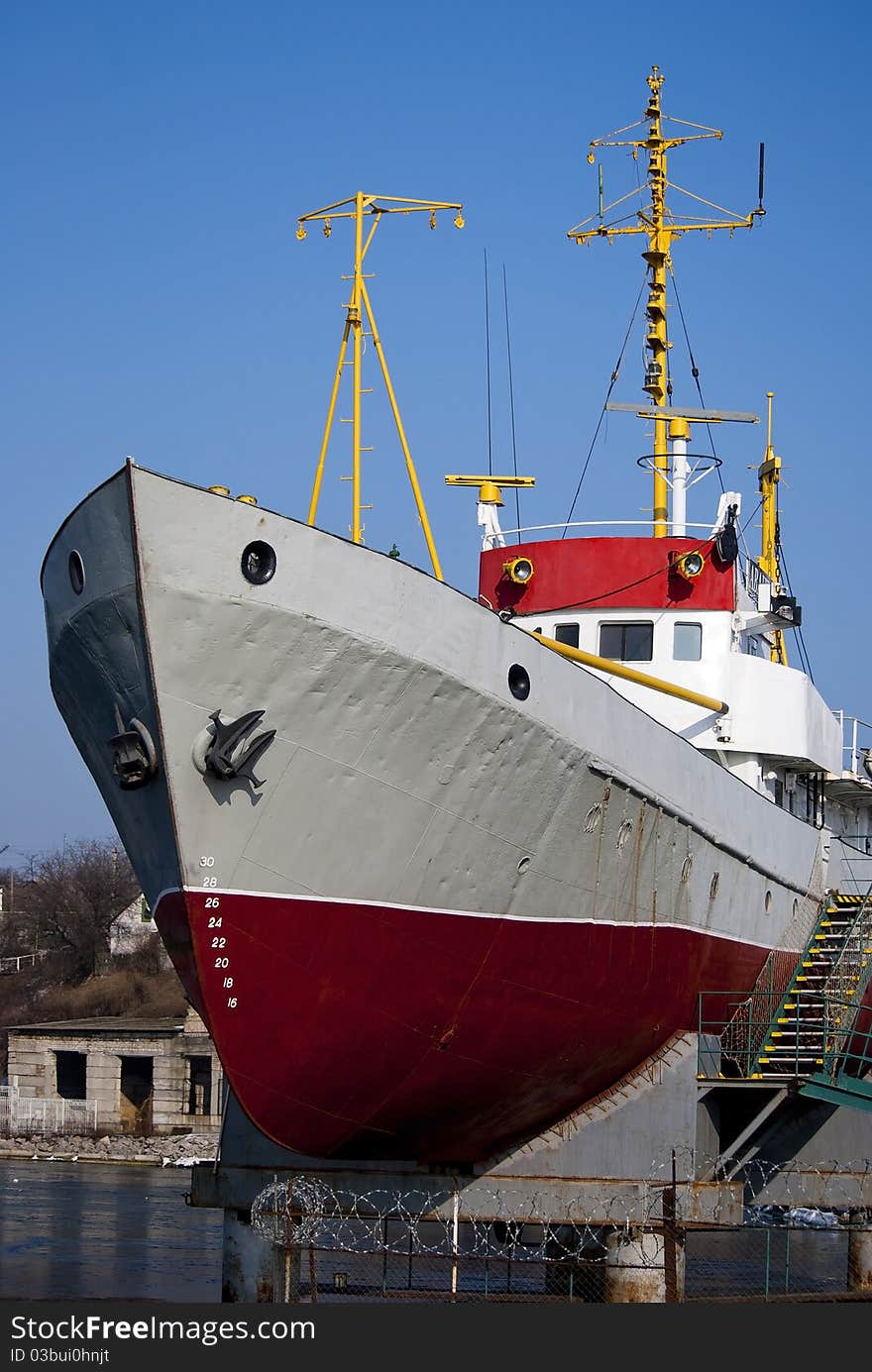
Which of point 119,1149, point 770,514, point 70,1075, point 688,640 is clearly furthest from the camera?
point 70,1075

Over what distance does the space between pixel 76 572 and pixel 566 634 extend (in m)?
8.67

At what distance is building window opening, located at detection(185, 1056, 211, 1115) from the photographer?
52812 millimetres

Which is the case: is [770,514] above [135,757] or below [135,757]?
above

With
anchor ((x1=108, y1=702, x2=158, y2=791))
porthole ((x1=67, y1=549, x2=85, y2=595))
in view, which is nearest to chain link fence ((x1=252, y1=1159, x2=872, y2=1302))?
anchor ((x1=108, y1=702, x2=158, y2=791))

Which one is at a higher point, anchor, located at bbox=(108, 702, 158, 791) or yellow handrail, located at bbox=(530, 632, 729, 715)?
yellow handrail, located at bbox=(530, 632, 729, 715)

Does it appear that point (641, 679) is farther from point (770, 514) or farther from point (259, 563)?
point (770, 514)

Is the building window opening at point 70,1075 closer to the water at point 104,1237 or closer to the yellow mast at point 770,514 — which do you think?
the water at point 104,1237

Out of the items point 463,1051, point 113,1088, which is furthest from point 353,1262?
point 113,1088

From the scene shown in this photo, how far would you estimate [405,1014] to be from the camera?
50.4ft

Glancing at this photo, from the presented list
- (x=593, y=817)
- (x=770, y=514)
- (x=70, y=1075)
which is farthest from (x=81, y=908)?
(x=593, y=817)

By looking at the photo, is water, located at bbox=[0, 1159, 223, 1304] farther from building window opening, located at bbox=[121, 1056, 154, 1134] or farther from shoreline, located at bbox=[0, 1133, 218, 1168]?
building window opening, located at bbox=[121, 1056, 154, 1134]

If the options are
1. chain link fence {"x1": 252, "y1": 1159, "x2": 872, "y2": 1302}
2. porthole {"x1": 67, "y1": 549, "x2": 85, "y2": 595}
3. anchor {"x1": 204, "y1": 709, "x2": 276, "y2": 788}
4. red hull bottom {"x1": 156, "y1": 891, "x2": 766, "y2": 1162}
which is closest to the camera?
anchor {"x1": 204, "y1": 709, "x2": 276, "y2": 788}

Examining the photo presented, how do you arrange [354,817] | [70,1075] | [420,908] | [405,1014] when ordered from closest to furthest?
[354,817]
[420,908]
[405,1014]
[70,1075]

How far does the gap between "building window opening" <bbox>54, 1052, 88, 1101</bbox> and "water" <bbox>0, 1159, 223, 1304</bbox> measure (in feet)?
Answer: 25.5
